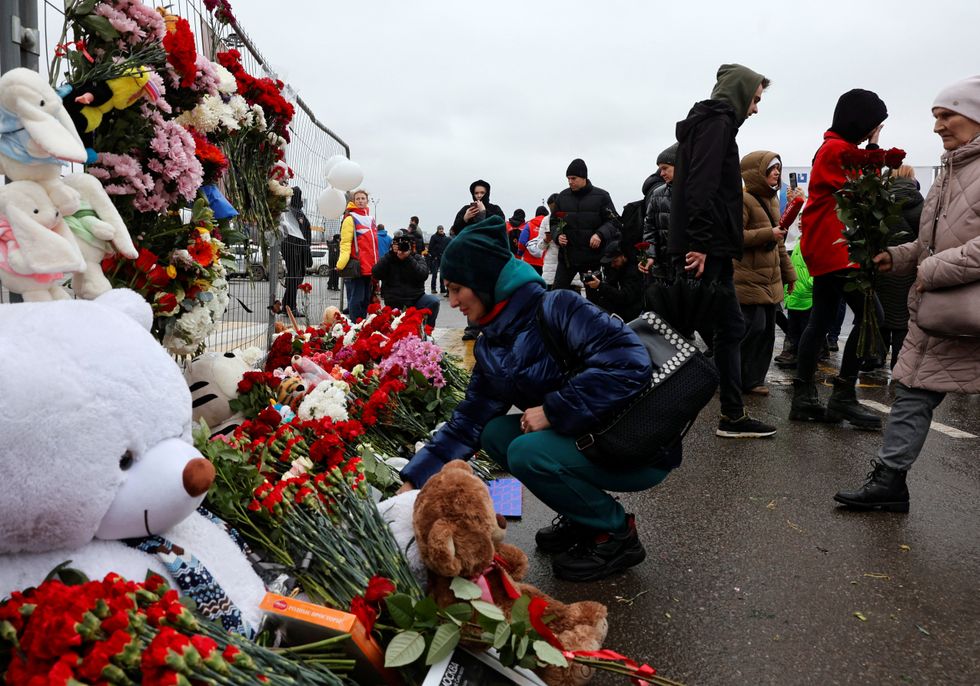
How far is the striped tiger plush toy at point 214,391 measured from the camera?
3.54 meters

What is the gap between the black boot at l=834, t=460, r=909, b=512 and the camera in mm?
3494

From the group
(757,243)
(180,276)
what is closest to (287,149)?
(180,276)

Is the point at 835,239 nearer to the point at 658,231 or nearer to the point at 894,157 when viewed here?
the point at 894,157

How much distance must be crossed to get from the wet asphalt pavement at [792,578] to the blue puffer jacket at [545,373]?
0.64 meters

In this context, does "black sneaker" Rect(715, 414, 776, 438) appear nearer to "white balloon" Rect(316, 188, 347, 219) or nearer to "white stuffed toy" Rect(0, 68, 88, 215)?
"white stuffed toy" Rect(0, 68, 88, 215)

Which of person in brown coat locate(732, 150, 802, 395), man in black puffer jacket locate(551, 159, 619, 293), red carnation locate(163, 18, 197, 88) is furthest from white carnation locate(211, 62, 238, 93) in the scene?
man in black puffer jacket locate(551, 159, 619, 293)

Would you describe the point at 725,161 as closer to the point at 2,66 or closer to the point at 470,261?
the point at 470,261

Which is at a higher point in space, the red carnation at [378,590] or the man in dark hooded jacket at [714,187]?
the man in dark hooded jacket at [714,187]

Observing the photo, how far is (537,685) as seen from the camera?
181 centimetres

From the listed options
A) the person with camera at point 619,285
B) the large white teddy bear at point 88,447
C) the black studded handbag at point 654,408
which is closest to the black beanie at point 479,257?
the black studded handbag at point 654,408

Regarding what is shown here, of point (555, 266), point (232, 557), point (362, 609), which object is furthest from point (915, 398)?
point (555, 266)

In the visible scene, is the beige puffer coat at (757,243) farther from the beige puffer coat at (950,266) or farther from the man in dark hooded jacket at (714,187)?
the beige puffer coat at (950,266)

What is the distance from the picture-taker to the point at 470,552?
6.37 ft

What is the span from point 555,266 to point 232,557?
7209 millimetres
